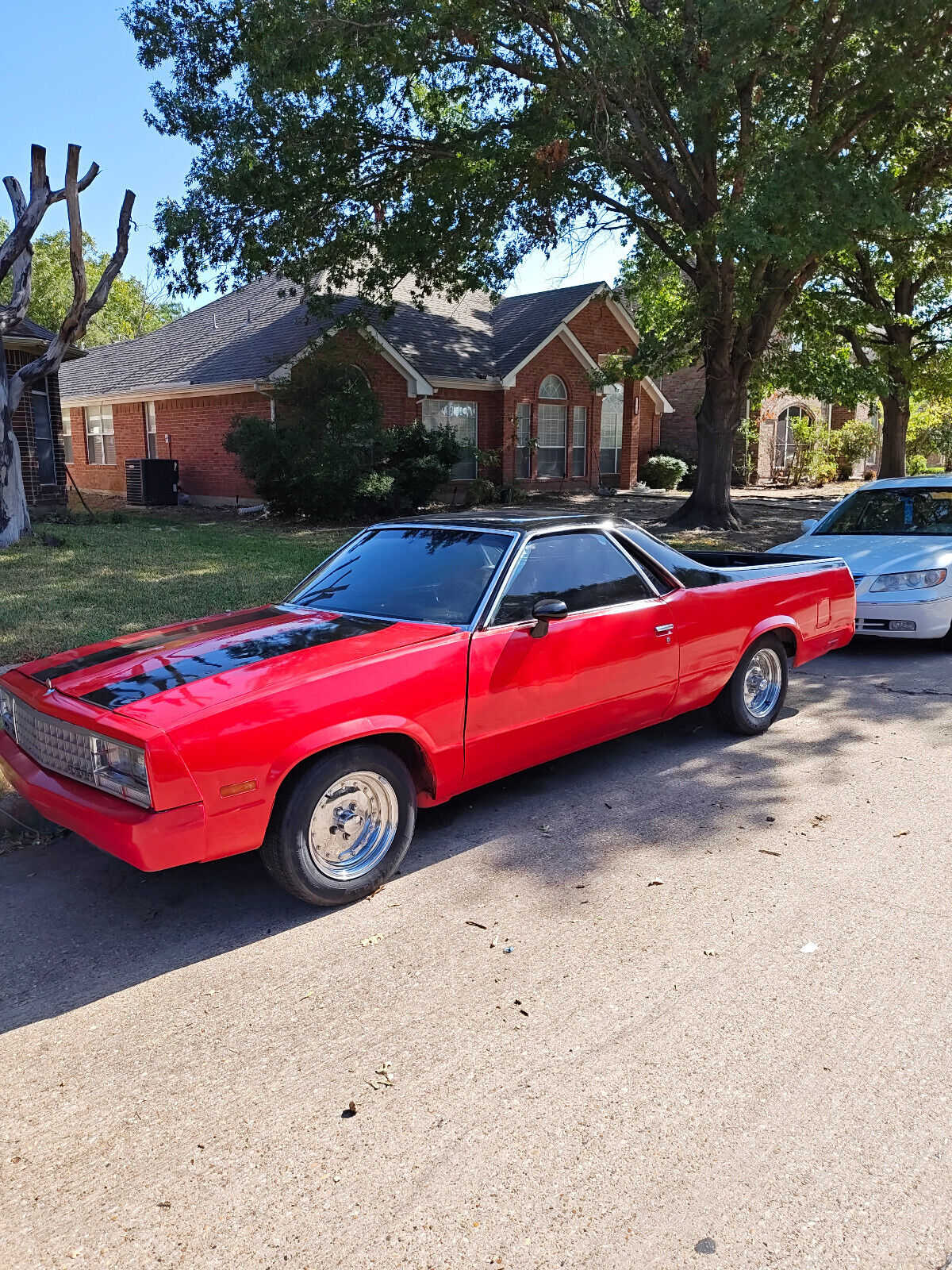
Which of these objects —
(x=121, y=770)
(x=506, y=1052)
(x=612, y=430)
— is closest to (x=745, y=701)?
(x=506, y=1052)

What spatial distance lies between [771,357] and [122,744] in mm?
17735

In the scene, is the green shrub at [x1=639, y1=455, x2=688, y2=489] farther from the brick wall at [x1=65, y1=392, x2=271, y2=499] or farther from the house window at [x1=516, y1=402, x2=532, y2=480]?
the brick wall at [x1=65, y1=392, x2=271, y2=499]

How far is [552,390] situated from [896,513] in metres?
18.4

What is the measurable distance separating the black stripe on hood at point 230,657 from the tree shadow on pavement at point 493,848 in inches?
37.0

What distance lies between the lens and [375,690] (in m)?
4.11

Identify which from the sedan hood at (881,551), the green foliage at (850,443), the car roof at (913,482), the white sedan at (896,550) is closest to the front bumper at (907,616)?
the white sedan at (896,550)

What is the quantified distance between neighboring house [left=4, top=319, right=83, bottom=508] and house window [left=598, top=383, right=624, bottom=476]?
14760mm

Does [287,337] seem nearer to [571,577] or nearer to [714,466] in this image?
[714,466]

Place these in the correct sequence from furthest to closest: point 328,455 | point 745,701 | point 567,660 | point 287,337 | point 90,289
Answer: point 90,289 → point 287,337 → point 328,455 → point 745,701 → point 567,660

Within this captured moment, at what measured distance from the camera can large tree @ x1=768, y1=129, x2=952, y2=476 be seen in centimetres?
1872

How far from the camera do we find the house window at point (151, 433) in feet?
87.4

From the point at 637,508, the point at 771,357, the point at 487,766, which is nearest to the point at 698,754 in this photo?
the point at 487,766

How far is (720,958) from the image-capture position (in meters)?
3.69

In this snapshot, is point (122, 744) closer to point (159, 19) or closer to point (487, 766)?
point (487, 766)
